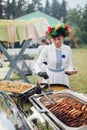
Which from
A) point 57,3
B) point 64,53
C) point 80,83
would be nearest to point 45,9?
point 57,3

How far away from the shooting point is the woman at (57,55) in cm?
302

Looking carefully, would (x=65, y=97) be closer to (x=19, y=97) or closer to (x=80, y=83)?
(x=19, y=97)

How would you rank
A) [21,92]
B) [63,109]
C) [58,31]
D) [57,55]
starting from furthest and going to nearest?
[57,55]
[58,31]
[21,92]
[63,109]

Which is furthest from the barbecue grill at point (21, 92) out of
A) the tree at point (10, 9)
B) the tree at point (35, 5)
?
the tree at point (35, 5)

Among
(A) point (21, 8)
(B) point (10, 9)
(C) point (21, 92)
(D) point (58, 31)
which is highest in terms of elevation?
(D) point (58, 31)

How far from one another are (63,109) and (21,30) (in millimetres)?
4308

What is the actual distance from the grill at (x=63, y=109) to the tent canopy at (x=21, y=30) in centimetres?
394

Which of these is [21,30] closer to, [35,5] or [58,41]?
[58,41]

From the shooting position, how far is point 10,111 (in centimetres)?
196

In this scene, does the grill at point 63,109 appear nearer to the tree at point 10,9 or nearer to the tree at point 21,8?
the tree at point 10,9

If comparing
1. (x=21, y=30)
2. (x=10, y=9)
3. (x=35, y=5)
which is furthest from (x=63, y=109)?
(x=35, y=5)

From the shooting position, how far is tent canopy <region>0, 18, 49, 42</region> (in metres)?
5.92

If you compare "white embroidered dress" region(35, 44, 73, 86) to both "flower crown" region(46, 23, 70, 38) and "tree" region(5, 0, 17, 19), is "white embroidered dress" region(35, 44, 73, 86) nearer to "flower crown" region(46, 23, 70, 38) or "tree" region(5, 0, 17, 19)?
"flower crown" region(46, 23, 70, 38)

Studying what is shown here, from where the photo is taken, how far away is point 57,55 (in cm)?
318
